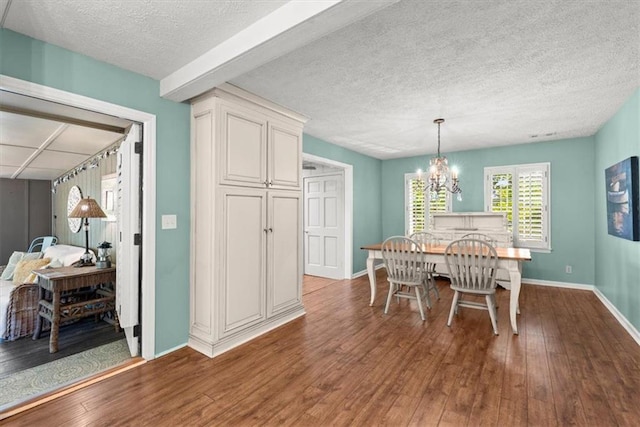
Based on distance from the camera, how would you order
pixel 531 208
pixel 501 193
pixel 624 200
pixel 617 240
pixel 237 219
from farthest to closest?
pixel 501 193
pixel 531 208
pixel 617 240
pixel 624 200
pixel 237 219

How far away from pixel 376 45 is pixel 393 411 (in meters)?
2.45

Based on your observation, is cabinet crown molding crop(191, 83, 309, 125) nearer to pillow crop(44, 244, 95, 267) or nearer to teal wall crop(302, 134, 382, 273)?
teal wall crop(302, 134, 382, 273)

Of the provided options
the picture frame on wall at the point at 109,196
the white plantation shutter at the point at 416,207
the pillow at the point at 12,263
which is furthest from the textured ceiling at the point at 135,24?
the white plantation shutter at the point at 416,207

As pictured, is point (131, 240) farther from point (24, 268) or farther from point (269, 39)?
point (24, 268)

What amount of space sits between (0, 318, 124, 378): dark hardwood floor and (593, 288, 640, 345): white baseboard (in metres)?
5.03

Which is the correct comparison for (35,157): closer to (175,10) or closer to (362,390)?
(175,10)

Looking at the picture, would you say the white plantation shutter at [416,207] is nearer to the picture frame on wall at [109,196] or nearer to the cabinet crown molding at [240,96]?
the cabinet crown molding at [240,96]

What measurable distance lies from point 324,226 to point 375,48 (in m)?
3.97

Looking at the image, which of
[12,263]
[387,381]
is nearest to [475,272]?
[387,381]

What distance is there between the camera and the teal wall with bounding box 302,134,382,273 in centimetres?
539

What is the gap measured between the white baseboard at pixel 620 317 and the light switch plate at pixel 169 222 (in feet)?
14.4

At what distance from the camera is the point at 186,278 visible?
8.93 feet

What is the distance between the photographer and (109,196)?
366cm

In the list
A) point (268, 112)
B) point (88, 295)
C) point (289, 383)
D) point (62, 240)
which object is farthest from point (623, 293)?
point (62, 240)
